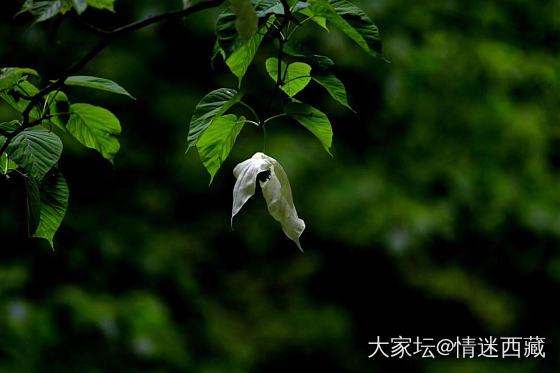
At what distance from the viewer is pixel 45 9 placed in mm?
340

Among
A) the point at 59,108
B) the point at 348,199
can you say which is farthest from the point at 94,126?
the point at 348,199

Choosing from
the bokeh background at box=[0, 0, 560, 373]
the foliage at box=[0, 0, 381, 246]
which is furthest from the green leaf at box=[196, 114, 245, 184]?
the bokeh background at box=[0, 0, 560, 373]

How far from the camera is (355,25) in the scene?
1.43 feet

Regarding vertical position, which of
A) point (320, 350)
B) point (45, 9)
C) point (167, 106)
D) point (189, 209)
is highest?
point (45, 9)

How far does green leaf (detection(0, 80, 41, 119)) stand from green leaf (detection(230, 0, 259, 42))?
19 centimetres

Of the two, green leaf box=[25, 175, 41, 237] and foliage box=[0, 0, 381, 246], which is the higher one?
foliage box=[0, 0, 381, 246]

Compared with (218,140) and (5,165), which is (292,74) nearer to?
(218,140)

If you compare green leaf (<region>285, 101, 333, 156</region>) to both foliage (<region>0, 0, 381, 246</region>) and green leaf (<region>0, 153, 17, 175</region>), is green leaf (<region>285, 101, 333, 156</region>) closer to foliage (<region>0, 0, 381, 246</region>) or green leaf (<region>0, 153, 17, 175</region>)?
foliage (<region>0, 0, 381, 246</region>)

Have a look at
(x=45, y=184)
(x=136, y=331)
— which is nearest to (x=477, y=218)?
(x=136, y=331)

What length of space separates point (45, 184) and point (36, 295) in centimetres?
103

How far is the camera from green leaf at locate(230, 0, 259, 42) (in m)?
0.35

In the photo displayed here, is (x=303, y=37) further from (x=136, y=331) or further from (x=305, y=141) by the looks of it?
(x=136, y=331)

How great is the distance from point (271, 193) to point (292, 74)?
0.35ft

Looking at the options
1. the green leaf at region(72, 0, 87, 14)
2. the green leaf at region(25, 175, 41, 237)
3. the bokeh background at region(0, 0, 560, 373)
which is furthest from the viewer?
the bokeh background at region(0, 0, 560, 373)
